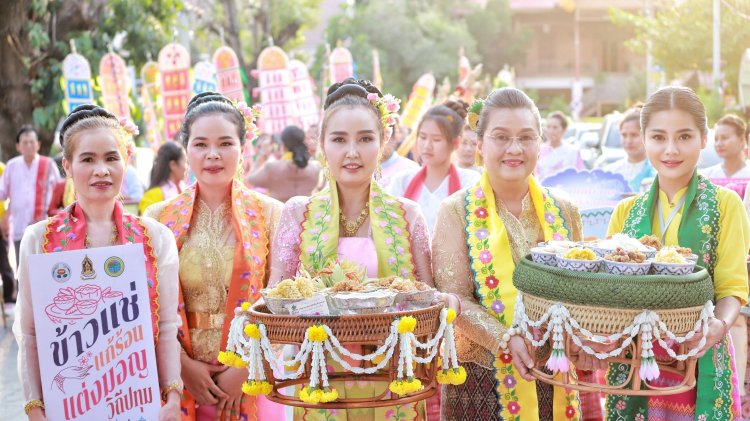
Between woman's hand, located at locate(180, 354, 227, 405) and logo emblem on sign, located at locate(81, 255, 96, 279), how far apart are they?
0.59 m

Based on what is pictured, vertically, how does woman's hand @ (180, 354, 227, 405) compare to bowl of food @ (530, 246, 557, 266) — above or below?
below

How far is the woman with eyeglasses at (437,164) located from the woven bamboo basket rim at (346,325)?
2.76 metres

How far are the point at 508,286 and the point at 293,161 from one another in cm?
539

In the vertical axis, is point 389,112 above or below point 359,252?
above

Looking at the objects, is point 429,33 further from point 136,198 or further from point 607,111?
point 136,198

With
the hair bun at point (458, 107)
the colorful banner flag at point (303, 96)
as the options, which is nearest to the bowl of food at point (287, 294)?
the hair bun at point (458, 107)

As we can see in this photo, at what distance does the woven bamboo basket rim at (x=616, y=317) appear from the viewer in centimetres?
253

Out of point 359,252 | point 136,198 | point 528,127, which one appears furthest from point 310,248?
point 136,198

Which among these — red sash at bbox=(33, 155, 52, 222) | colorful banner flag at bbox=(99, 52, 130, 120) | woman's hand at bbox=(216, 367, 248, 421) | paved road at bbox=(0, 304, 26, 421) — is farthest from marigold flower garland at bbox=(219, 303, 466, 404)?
colorful banner flag at bbox=(99, 52, 130, 120)

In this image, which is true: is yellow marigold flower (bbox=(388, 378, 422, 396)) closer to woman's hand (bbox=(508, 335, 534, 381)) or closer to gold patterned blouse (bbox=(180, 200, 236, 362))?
woman's hand (bbox=(508, 335, 534, 381))

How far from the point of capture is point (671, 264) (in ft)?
8.53

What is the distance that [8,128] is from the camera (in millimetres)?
11695

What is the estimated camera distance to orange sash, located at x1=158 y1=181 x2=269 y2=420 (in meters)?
3.31

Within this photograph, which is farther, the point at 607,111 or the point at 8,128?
the point at 607,111
